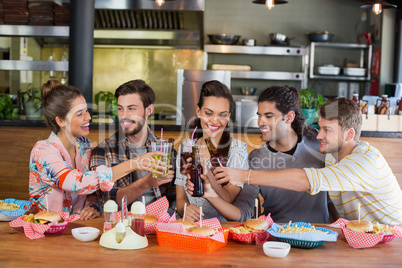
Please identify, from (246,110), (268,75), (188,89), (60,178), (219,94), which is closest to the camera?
(60,178)

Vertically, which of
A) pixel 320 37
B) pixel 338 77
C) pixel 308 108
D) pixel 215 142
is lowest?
pixel 215 142

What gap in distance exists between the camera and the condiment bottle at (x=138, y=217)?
85.5 inches

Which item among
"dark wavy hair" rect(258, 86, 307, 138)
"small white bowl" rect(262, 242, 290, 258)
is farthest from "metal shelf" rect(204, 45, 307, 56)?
"small white bowl" rect(262, 242, 290, 258)

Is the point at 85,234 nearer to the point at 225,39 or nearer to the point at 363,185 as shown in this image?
the point at 363,185

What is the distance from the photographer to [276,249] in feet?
6.77

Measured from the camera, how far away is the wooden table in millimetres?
1989

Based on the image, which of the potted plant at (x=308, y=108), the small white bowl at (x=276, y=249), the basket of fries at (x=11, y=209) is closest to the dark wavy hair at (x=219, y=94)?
the small white bowl at (x=276, y=249)

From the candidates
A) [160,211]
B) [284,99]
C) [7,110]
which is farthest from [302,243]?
[7,110]

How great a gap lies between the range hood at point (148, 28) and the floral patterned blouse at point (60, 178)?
5.39 m

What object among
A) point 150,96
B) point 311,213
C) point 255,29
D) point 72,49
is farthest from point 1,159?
point 255,29

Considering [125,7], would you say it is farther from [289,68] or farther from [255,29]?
[289,68]

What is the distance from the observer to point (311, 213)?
315 cm

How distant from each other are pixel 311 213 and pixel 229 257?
1.21 meters

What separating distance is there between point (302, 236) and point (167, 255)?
0.61 metres
